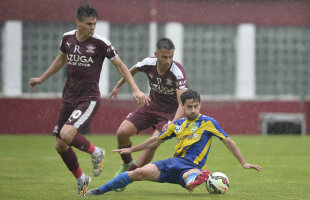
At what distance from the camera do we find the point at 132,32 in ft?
83.9

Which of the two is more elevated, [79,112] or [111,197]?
[79,112]

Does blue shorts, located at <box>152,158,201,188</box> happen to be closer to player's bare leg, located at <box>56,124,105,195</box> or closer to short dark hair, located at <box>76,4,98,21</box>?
player's bare leg, located at <box>56,124,105,195</box>

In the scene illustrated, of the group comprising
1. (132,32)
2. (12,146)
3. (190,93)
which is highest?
(132,32)

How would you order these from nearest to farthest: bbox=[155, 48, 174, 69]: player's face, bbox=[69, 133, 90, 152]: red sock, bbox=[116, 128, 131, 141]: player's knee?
bbox=[69, 133, 90, 152]: red sock, bbox=[155, 48, 174, 69]: player's face, bbox=[116, 128, 131, 141]: player's knee

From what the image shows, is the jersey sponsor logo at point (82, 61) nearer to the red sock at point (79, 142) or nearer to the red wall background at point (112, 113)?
the red sock at point (79, 142)

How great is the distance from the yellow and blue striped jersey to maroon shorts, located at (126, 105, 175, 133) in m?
1.51

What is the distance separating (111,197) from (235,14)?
1773cm

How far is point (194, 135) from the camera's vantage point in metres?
8.71

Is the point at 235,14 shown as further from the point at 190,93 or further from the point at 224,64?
the point at 190,93

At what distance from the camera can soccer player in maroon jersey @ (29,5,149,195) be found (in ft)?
29.8

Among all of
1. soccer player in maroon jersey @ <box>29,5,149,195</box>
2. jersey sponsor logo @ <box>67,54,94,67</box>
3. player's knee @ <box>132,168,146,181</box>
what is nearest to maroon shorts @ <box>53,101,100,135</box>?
soccer player in maroon jersey @ <box>29,5,149,195</box>

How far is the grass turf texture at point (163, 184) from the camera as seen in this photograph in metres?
8.98

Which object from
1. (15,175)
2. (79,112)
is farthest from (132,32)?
(79,112)

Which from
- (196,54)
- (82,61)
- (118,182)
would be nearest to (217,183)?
(118,182)
